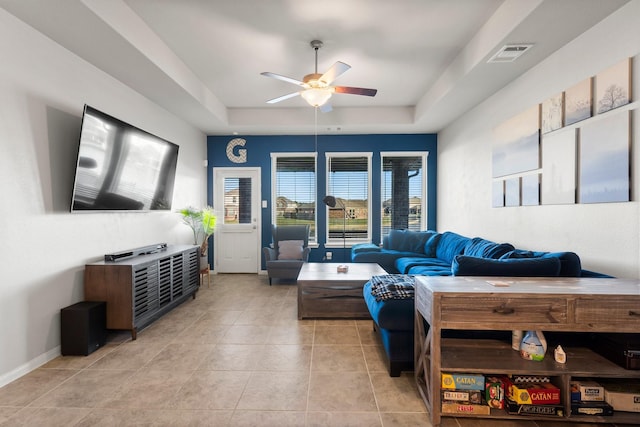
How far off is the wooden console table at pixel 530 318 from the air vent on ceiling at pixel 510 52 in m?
2.08

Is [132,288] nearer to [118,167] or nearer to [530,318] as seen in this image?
[118,167]

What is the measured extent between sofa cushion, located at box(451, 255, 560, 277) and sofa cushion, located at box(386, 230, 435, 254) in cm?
314

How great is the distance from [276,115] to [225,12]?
2765 millimetres

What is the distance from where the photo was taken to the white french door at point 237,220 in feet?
20.4

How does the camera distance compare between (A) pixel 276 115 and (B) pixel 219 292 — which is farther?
(A) pixel 276 115

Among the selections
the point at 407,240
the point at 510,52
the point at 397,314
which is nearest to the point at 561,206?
the point at 510,52

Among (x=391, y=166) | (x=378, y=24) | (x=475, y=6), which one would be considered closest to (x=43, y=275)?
(x=378, y=24)

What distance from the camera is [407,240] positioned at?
5547 millimetres

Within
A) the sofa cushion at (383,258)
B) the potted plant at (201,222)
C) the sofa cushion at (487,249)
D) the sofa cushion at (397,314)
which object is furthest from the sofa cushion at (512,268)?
the potted plant at (201,222)

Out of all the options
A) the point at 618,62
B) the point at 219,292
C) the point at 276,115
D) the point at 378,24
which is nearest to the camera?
the point at 618,62

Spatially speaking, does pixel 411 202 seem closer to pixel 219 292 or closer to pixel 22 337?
pixel 219 292

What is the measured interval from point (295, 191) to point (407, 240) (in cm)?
239

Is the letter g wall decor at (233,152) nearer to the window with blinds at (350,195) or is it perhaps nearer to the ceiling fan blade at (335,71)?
the window with blinds at (350,195)

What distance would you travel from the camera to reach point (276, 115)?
5.50m
